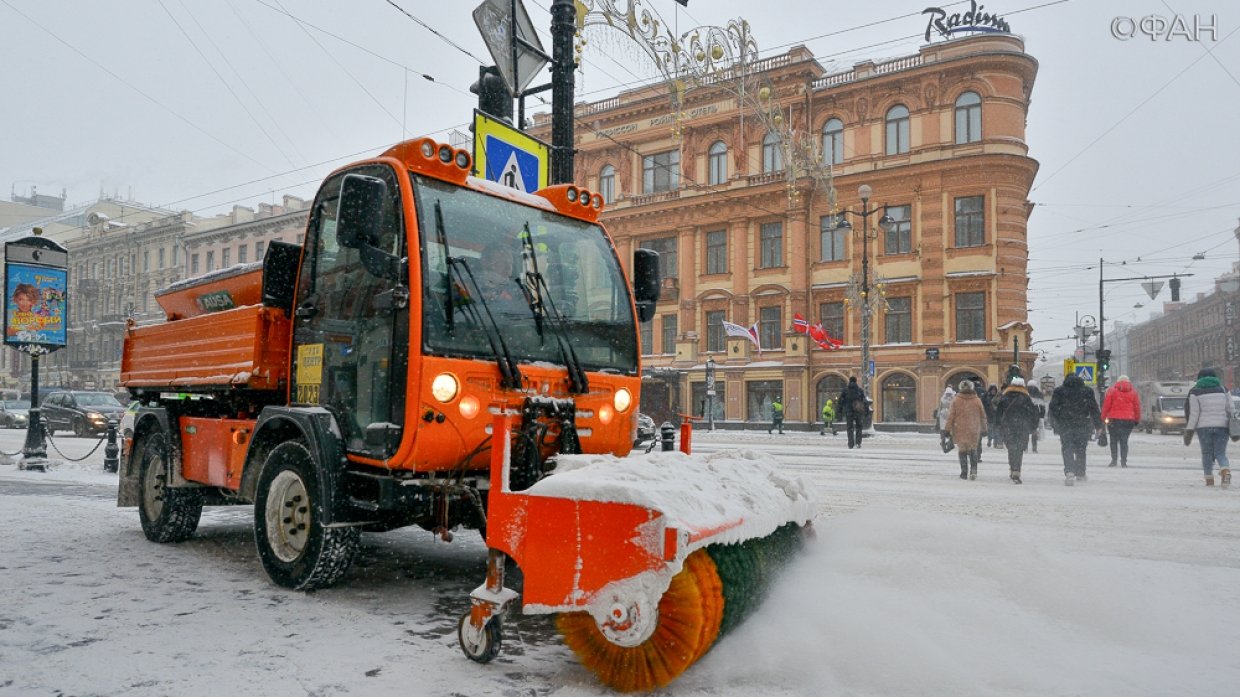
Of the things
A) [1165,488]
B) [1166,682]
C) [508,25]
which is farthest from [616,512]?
[1165,488]

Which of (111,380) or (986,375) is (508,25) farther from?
(111,380)

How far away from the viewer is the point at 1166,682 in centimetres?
358

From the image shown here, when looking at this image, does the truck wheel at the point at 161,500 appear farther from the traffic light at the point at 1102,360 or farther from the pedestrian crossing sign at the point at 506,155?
the traffic light at the point at 1102,360

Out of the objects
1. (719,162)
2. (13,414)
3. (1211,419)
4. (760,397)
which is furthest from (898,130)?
(13,414)

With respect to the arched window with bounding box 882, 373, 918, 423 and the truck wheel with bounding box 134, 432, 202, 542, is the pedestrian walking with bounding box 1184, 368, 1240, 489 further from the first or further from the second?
the arched window with bounding box 882, 373, 918, 423

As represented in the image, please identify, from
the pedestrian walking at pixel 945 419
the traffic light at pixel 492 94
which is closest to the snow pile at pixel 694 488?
the traffic light at pixel 492 94

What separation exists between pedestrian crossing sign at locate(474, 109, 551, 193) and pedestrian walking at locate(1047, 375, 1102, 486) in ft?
29.9

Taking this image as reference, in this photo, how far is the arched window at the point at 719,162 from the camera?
39.2 m

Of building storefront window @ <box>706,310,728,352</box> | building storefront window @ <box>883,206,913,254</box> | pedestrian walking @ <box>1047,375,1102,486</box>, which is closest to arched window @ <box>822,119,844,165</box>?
building storefront window @ <box>883,206,913,254</box>

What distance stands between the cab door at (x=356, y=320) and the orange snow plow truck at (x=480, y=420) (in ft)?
0.05

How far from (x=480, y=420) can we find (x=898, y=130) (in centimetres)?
3425

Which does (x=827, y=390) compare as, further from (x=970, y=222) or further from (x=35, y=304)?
(x=35, y=304)

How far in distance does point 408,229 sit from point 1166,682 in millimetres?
4284

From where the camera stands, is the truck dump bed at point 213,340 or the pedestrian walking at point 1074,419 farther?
the pedestrian walking at point 1074,419
